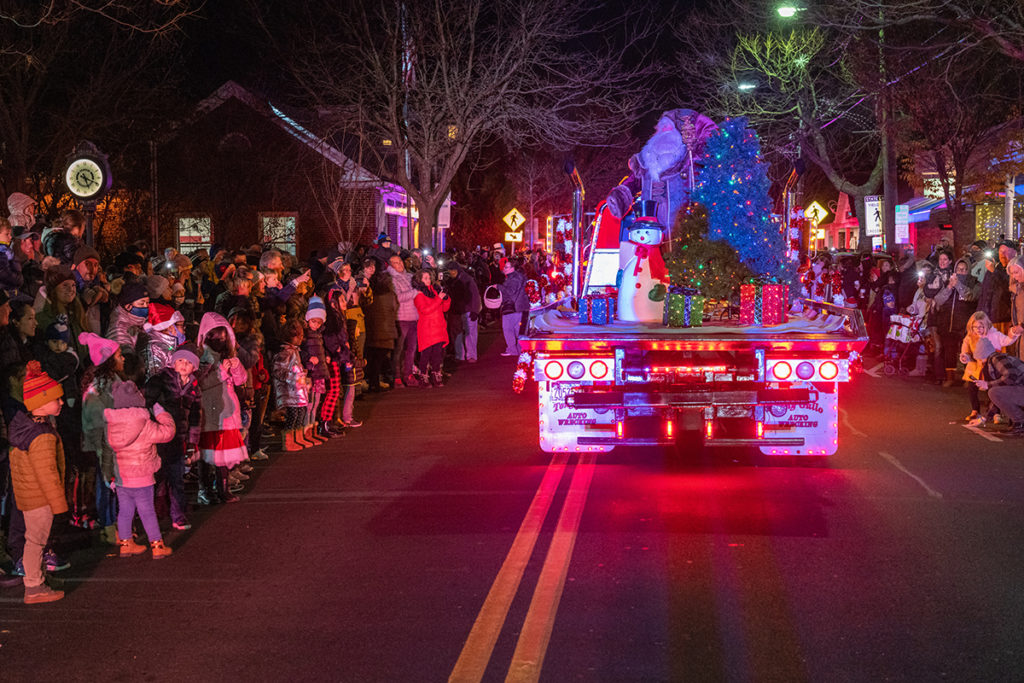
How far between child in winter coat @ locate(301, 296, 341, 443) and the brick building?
2658 centimetres

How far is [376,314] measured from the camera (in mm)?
16047

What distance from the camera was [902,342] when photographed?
18.5 meters

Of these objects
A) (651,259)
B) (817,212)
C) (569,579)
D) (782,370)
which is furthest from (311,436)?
(817,212)

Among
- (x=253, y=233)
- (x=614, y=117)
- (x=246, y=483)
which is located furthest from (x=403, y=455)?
(x=253, y=233)

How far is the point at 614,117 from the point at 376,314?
16.1m

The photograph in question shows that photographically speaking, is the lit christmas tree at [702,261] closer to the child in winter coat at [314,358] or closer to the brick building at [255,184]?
the child in winter coat at [314,358]

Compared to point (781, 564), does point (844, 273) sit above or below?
above

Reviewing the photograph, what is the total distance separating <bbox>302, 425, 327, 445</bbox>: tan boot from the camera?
12.0m

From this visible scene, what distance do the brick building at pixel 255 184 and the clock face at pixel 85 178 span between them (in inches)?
914

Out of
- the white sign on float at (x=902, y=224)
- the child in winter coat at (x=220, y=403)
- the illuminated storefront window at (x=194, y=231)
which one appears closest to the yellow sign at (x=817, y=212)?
the white sign on float at (x=902, y=224)

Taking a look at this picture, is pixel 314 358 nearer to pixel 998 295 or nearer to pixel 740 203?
pixel 740 203

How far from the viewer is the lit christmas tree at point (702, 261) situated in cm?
1326

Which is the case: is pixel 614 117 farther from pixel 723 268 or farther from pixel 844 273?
pixel 723 268

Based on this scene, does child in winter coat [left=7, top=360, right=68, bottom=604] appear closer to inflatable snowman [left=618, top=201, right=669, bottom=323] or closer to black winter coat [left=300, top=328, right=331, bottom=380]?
black winter coat [left=300, top=328, right=331, bottom=380]
